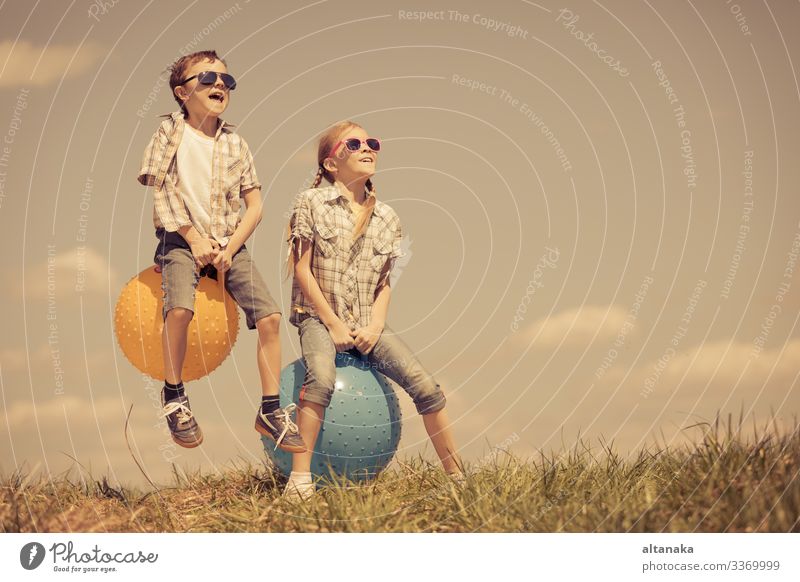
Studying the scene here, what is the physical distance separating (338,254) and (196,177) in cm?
139

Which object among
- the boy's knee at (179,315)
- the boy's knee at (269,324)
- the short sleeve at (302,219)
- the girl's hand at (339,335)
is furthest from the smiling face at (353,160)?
the boy's knee at (179,315)

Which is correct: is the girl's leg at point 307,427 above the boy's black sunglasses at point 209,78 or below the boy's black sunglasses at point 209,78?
below

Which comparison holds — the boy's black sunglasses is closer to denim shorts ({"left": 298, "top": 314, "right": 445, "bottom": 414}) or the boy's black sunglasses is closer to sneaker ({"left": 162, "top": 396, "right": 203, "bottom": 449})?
denim shorts ({"left": 298, "top": 314, "right": 445, "bottom": 414})

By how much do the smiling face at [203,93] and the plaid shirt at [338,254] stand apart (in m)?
1.05

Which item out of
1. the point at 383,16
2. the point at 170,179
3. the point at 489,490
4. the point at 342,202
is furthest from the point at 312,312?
the point at 383,16

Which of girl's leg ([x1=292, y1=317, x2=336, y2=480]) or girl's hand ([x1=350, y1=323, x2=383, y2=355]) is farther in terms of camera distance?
girl's hand ([x1=350, y1=323, x2=383, y2=355])

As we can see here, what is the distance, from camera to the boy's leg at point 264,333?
Answer: 302 inches

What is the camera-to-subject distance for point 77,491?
8547 mm

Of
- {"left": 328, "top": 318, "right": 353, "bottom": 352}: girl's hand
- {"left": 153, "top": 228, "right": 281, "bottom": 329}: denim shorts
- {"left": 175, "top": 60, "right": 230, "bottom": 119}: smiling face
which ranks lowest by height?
{"left": 328, "top": 318, "right": 353, "bottom": 352}: girl's hand

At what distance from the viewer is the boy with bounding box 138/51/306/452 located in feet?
24.9

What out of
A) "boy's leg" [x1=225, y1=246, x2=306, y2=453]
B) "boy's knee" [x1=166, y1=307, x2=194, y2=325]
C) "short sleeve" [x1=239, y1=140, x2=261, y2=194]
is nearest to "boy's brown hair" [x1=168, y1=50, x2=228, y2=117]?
"short sleeve" [x1=239, y1=140, x2=261, y2=194]

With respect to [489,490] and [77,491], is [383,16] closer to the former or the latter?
[489,490]

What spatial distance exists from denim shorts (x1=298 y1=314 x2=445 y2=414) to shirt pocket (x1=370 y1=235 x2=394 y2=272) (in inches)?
22.8

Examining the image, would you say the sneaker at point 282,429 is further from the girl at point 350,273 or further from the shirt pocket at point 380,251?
the shirt pocket at point 380,251
